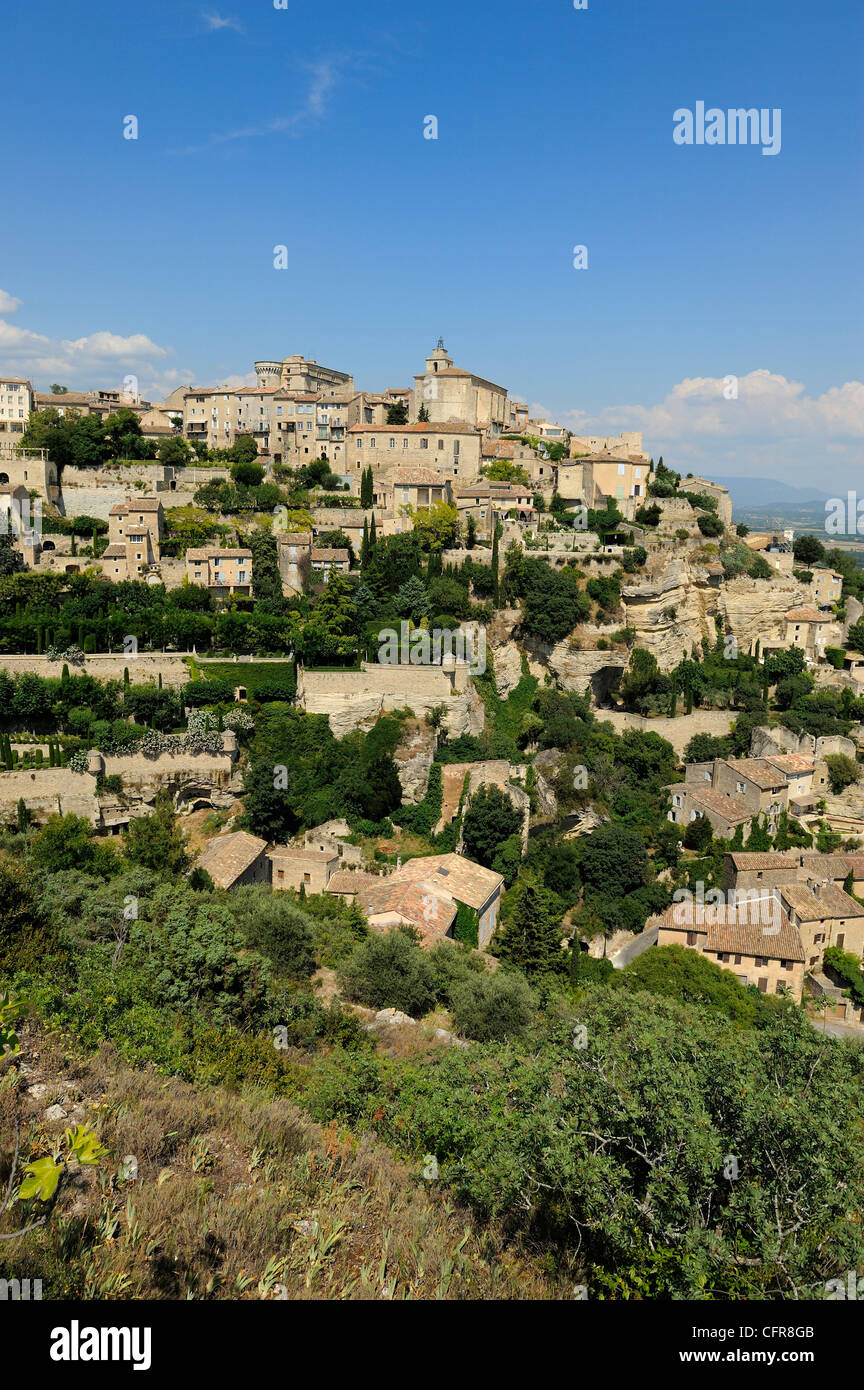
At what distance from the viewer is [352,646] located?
30359 mm

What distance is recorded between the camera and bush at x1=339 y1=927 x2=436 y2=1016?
17.2 meters

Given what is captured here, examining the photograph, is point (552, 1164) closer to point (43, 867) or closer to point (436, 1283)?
point (436, 1283)

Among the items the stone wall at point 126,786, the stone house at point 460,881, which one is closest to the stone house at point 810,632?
the stone house at point 460,881

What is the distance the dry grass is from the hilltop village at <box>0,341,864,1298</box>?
7 centimetres

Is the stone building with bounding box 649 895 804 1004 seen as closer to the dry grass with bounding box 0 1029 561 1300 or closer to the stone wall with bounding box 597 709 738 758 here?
the stone wall with bounding box 597 709 738 758

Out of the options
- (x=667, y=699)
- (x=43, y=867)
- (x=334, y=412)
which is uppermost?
(x=334, y=412)

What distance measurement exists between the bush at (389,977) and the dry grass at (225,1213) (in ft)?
27.7

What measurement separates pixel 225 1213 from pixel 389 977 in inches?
453

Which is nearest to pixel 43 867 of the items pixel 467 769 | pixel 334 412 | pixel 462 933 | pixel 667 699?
pixel 462 933

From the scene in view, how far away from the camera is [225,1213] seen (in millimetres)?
6016

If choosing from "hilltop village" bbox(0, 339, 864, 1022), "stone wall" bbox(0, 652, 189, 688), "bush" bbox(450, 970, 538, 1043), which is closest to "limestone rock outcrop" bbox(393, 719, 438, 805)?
"hilltop village" bbox(0, 339, 864, 1022)

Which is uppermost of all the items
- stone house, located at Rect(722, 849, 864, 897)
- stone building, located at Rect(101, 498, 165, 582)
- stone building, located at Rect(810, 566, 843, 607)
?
stone building, located at Rect(101, 498, 165, 582)
